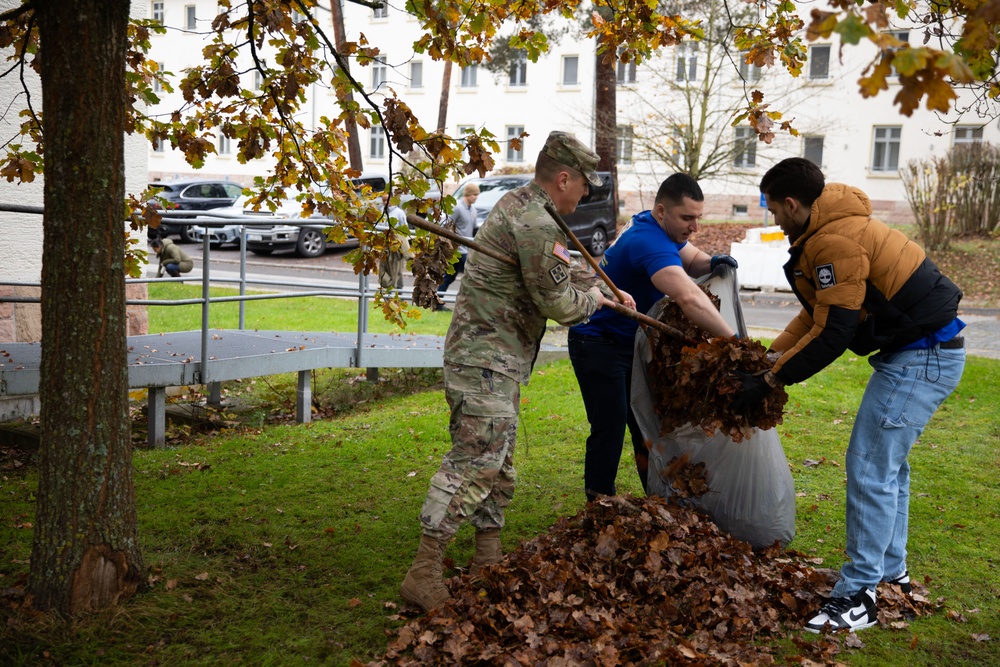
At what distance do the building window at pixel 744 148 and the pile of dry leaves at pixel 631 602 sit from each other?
640 inches

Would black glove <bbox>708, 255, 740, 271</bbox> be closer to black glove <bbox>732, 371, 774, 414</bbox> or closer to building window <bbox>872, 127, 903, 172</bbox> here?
black glove <bbox>732, 371, 774, 414</bbox>

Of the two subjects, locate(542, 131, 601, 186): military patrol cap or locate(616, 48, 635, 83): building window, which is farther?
locate(616, 48, 635, 83): building window

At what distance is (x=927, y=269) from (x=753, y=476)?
4.29 ft

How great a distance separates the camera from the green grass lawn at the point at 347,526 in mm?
3590

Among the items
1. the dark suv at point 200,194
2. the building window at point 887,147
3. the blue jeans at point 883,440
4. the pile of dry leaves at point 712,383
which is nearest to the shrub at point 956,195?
the building window at point 887,147

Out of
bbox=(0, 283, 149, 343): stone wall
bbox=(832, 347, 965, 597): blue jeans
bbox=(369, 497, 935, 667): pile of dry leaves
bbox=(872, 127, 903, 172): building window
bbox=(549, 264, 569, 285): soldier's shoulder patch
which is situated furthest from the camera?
bbox=(872, 127, 903, 172): building window

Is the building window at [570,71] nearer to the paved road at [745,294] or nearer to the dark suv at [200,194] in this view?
the dark suv at [200,194]

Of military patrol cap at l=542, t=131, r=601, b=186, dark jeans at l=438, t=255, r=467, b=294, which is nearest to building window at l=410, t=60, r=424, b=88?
dark jeans at l=438, t=255, r=467, b=294

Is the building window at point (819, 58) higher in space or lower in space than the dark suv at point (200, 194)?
higher

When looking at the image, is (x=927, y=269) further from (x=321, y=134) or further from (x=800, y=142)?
(x=800, y=142)

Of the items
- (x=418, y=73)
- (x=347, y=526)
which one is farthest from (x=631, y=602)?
(x=418, y=73)

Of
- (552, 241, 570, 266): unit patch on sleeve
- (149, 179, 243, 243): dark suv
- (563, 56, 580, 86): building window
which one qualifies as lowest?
(552, 241, 570, 266): unit patch on sleeve

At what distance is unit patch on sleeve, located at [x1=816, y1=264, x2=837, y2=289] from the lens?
3617mm

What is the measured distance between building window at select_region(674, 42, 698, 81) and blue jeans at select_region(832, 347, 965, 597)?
17050 millimetres
